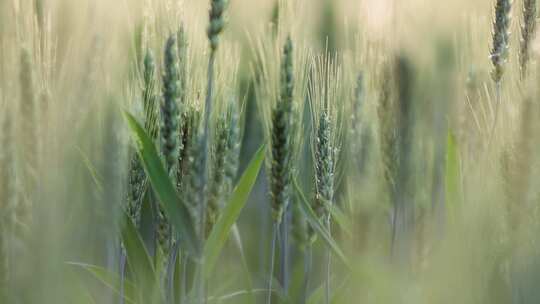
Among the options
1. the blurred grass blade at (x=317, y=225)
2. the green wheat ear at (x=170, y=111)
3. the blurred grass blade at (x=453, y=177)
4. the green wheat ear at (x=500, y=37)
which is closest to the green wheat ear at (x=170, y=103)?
the green wheat ear at (x=170, y=111)

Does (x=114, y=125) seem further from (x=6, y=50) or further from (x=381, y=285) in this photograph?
(x=381, y=285)

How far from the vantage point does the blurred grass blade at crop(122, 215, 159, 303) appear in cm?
148

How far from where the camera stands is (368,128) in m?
1.41

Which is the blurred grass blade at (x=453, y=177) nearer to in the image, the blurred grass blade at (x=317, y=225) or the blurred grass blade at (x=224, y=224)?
the blurred grass blade at (x=317, y=225)

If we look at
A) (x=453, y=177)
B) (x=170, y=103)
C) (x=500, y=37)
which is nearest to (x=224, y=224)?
(x=170, y=103)

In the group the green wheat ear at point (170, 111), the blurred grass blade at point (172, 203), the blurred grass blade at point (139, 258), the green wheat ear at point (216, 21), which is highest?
the green wheat ear at point (216, 21)

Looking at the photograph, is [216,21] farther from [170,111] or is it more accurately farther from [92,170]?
[92,170]

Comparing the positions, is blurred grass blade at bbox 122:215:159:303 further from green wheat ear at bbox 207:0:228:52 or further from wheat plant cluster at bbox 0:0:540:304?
green wheat ear at bbox 207:0:228:52

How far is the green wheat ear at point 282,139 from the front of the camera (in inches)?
58.7

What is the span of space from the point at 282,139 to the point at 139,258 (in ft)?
1.14

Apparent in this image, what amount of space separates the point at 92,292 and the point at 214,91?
51 centimetres

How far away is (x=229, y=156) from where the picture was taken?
5.79ft

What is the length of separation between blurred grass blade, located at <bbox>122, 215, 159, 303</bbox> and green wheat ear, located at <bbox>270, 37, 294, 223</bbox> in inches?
10.1

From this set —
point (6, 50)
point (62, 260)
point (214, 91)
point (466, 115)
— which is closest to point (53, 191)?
point (62, 260)
